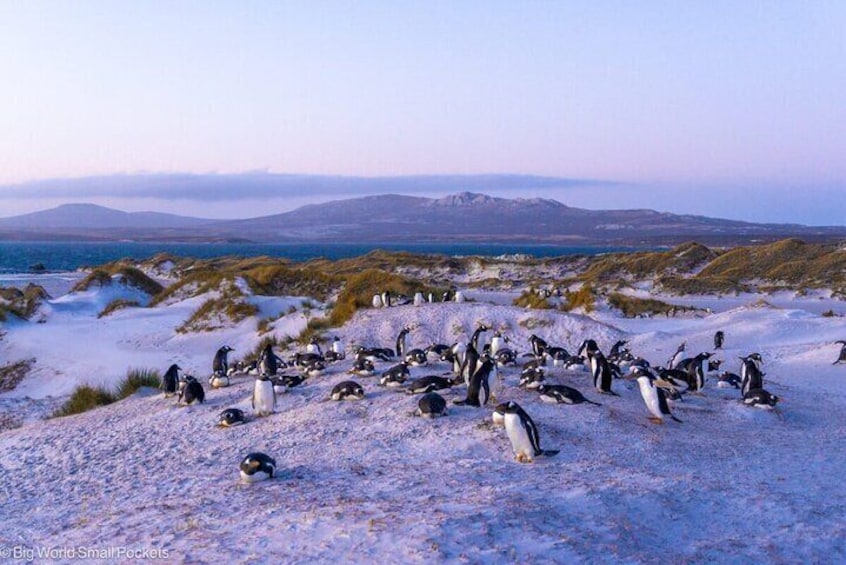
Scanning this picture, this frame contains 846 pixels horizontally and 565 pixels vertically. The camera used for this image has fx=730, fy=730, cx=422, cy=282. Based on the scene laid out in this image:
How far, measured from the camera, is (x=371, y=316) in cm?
1658

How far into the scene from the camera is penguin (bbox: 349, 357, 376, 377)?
411 inches

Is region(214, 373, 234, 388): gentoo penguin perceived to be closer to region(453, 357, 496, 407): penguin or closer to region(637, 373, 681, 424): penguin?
region(453, 357, 496, 407): penguin

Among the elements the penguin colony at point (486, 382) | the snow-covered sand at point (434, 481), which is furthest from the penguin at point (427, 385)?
the snow-covered sand at point (434, 481)

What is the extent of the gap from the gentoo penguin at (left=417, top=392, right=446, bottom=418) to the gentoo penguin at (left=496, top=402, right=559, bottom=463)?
131cm

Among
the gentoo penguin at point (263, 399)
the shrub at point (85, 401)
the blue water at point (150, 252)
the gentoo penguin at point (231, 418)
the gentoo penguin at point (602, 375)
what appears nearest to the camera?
the gentoo penguin at point (231, 418)

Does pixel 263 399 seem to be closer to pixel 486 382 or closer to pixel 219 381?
pixel 219 381

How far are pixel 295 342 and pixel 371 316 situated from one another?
1.82 meters

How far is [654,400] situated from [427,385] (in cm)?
264

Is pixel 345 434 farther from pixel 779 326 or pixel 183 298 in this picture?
pixel 183 298

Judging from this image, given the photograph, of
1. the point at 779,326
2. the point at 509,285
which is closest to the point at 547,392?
the point at 779,326

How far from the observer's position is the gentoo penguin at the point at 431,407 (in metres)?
7.73

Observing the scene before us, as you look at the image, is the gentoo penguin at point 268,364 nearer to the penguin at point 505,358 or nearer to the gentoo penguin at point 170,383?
the gentoo penguin at point 170,383

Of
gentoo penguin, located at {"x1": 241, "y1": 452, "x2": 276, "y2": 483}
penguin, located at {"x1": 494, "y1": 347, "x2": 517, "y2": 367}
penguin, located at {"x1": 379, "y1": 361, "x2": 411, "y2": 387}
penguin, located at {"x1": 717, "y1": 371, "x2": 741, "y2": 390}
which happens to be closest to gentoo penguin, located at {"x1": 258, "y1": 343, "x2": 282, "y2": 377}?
penguin, located at {"x1": 379, "y1": 361, "x2": 411, "y2": 387}

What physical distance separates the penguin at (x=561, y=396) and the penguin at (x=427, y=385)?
1.25 metres
